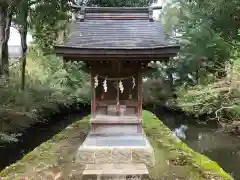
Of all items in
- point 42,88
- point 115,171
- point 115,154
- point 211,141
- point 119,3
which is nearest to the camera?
point 115,171

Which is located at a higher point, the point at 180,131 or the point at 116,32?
the point at 116,32

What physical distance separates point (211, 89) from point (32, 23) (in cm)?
894

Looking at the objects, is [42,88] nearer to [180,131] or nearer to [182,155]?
[180,131]

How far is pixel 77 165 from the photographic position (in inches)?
307

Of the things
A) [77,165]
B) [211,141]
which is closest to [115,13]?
[77,165]

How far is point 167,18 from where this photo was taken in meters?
28.7

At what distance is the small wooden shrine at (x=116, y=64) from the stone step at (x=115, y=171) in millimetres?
290

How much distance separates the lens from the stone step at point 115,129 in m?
8.54

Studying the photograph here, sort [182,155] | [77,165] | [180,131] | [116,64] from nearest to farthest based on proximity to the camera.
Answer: [77,165] < [116,64] < [182,155] < [180,131]

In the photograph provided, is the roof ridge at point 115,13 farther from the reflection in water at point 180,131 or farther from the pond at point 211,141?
the reflection in water at point 180,131

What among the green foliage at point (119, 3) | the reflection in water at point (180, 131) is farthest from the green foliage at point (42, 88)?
the reflection in water at point (180, 131)

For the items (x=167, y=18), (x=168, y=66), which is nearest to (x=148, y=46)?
(x=168, y=66)

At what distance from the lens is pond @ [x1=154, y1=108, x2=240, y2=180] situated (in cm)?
1034

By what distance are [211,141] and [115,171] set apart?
728cm
